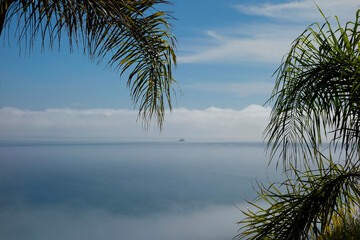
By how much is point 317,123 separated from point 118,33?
159 centimetres

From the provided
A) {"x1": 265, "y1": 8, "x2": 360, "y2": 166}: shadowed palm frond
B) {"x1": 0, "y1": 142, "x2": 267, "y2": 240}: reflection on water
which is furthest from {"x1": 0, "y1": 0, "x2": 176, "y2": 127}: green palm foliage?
{"x1": 0, "y1": 142, "x2": 267, "y2": 240}: reflection on water

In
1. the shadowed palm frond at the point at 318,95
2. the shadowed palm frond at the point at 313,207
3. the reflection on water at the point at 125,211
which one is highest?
the shadowed palm frond at the point at 318,95

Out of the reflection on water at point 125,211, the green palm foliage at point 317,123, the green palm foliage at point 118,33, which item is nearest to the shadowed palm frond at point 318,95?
the green palm foliage at point 317,123

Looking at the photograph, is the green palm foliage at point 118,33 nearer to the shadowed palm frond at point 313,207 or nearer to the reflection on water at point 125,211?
the shadowed palm frond at point 313,207

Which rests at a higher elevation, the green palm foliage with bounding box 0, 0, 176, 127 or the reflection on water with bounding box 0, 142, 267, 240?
the green palm foliage with bounding box 0, 0, 176, 127

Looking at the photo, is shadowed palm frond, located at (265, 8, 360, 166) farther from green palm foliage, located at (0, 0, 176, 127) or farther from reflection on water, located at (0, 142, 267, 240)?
reflection on water, located at (0, 142, 267, 240)

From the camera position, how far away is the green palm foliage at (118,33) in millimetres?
1865

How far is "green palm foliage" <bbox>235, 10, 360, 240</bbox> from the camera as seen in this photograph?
2037 millimetres

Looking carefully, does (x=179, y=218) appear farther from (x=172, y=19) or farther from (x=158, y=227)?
(x=172, y=19)

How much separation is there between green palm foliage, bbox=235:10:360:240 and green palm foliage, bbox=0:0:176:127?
0.99m

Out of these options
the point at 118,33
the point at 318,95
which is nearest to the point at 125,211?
the point at 118,33

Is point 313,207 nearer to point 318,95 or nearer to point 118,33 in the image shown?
point 318,95

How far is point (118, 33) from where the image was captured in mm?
2578

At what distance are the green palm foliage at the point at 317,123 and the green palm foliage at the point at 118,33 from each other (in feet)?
3.24
